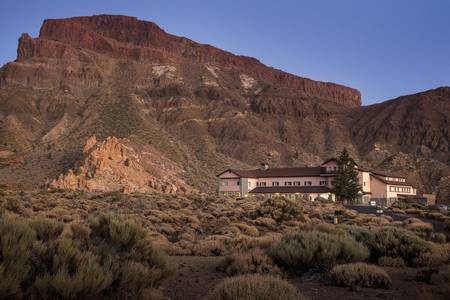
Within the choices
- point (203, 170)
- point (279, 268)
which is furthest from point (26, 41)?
point (279, 268)

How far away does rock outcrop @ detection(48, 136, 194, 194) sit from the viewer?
207 feet

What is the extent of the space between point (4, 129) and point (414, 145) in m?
103

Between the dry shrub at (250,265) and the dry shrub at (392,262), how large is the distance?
368 cm

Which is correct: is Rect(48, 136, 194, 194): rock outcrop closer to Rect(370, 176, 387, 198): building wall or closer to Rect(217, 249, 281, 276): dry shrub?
Rect(370, 176, 387, 198): building wall

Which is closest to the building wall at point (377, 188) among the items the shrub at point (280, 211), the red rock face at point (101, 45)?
the shrub at point (280, 211)

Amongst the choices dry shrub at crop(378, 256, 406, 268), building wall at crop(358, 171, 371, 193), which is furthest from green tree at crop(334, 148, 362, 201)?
dry shrub at crop(378, 256, 406, 268)

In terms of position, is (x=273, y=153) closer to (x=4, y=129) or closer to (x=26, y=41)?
(x=4, y=129)

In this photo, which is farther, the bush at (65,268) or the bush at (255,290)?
the bush at (255,290)

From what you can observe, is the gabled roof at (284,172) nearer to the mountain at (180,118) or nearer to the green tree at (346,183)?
the green tree at (346,183)

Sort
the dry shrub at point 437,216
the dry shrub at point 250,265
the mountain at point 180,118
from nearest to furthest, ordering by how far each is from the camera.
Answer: the dry shrub at point 250,265, the dry shrub at point 437,216, the mountain at point 180,118

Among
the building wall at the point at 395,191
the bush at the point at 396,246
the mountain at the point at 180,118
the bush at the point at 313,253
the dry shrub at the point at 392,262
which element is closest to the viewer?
the bush at the point at 313,253

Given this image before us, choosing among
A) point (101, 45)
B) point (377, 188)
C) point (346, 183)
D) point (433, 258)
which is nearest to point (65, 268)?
point (433, 258)

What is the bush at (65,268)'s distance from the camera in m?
5.39

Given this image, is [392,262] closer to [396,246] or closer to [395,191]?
[396,246]
